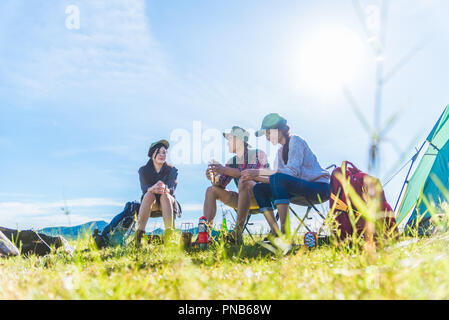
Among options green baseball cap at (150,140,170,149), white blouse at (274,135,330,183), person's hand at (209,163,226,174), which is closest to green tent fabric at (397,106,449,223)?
white blouse at (274,135,330,183)

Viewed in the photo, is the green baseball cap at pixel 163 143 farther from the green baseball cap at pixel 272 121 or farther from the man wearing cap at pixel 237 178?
the green baseball cap at pixel 272 121

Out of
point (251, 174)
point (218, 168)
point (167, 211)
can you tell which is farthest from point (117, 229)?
point (251, 174)

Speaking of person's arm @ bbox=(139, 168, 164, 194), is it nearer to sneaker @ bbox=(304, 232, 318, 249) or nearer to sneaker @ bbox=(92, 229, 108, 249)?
sneaker @ bbox=(92, 229, 108, 249)

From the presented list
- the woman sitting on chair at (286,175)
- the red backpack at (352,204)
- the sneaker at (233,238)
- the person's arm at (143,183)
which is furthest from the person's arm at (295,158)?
the person's arm at (143,183)

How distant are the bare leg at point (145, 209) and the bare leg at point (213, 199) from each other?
68 cm

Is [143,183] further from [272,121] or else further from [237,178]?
[272,121]

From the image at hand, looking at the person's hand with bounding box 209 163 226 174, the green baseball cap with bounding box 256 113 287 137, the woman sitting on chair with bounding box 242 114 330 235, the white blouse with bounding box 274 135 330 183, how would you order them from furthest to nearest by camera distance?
1. the person's hand with bounding box 209 163 226 174
2. the green baseball cap with bounding box 256 113 287 137
3. the white blouse with bounding box 274 135 330 183
4. the woman sitting on chair with bounding box 242 114 330 235

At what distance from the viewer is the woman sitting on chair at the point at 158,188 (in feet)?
15.3

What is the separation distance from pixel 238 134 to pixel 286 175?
4.23ft

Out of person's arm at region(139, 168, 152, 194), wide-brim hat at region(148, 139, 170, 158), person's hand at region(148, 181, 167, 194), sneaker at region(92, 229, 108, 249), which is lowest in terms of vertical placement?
sneaker at region(92, 229, 108, 249)

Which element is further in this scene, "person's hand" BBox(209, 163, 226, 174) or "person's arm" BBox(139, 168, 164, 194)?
"person's arm" BBox(139, 168, 164, 194)

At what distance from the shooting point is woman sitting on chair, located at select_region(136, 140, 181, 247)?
465 centimetres
